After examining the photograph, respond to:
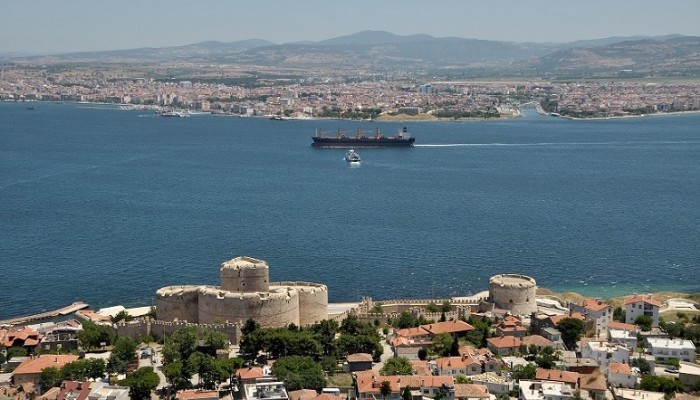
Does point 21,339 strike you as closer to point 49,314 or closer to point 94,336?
point 94,336

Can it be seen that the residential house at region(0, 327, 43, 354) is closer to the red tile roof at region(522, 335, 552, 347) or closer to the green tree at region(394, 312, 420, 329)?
the green tree at region(394, 312, 420, 329)

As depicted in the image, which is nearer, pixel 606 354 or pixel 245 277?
pixel 606 354

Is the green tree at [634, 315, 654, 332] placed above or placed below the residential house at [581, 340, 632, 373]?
below

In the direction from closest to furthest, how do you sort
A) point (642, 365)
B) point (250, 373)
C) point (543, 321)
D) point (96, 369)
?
point (250, 373), point (96, 369), point (642, 365), point (543, 321)

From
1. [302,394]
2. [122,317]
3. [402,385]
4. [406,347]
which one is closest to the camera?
[302,394]

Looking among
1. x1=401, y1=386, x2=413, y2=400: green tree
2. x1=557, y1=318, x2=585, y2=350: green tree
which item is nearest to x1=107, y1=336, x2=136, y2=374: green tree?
x1=401, y1=386, x2=413, y2=400: green tree

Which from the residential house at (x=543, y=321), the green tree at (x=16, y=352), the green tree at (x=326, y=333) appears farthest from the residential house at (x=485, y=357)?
the green tree at (x=16, y=352)

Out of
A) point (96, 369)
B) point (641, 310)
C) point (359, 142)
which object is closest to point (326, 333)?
point (96, 369)

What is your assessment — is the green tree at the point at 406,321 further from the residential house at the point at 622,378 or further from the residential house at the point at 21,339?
the residential house at the point at 21,339
